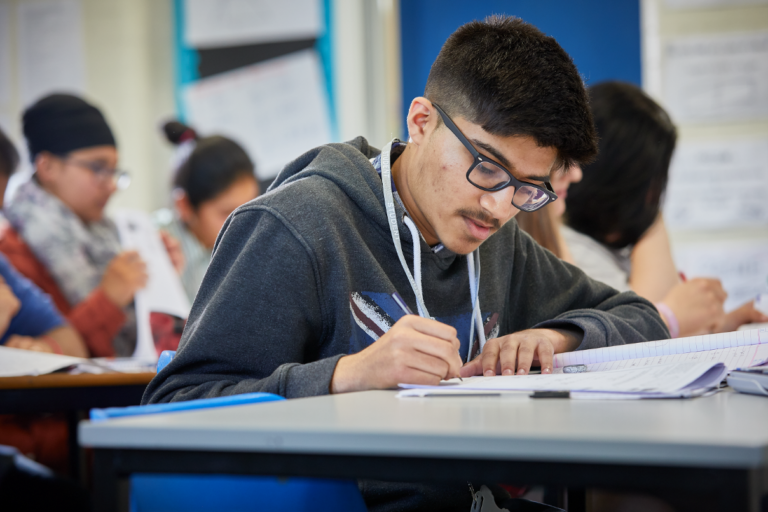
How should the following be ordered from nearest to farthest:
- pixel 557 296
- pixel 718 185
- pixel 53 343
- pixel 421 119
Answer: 1. pixel 421 119
2. pixel 557 296
3. pixel 53 343
4. pixel 718 185

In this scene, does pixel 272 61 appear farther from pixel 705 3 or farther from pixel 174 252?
pixel 705 3

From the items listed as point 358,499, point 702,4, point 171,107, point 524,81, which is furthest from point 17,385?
point 702,4

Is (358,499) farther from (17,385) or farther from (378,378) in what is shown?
(17,385)

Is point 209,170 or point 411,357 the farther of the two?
point 209,170

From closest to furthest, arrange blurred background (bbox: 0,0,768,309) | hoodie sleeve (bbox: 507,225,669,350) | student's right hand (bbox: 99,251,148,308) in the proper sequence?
hoodie sleeve (bbox: 507,225,669,350), student's right hand (bbox: 99,251,148,308), blurred background (bbox: 0,0,768,309)

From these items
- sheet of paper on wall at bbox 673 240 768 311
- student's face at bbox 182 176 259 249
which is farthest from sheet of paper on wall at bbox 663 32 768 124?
student's face at bbox 182 176 259 249

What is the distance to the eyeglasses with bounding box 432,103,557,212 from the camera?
1.02 meters

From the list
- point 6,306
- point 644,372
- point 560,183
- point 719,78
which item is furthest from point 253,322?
point 719,78

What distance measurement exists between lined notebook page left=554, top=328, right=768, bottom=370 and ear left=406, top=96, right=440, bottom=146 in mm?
388

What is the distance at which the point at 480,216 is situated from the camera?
42.0 inches

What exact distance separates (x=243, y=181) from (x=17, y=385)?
5.35 feet

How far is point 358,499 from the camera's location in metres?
0.79

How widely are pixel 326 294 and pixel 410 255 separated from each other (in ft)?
0.60

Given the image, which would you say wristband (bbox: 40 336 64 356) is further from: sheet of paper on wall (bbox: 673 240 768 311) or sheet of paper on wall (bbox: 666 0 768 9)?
sheet of paper on wall (bbox: 666 0 768 9)
